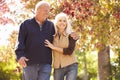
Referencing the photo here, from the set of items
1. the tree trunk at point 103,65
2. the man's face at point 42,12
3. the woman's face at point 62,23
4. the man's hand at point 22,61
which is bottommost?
the tree trunk at point 103,65

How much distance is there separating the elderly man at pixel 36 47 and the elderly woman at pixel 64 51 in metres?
0.35

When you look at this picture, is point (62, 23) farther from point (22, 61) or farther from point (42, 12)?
point (22, 61)

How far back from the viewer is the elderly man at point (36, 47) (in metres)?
7.89

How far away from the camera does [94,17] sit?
547 inches

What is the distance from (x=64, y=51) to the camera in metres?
8.29

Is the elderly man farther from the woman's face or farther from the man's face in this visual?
the woman's face

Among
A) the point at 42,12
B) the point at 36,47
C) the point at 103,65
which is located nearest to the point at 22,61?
the point at 36,47

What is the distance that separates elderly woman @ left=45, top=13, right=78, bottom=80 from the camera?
8.30 m

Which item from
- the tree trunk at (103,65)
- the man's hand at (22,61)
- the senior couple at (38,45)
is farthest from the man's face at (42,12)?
the tree trunk at (103,65)

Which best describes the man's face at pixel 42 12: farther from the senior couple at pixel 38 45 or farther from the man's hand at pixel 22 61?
the man's hand at pixel 22 61

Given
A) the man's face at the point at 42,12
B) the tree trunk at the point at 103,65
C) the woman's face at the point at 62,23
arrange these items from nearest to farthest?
the man's face at the point at 42,12 → the woman's face at the point at 62,23 → the tree trunk at the point at 103,65

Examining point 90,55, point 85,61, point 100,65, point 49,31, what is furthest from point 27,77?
point 90,55

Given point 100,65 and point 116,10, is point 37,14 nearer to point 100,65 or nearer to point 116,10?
point 116,10

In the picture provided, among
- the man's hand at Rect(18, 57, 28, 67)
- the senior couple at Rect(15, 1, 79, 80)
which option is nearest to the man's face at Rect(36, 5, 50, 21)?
the senior couple at Rect(15, 1, 79, 80)
